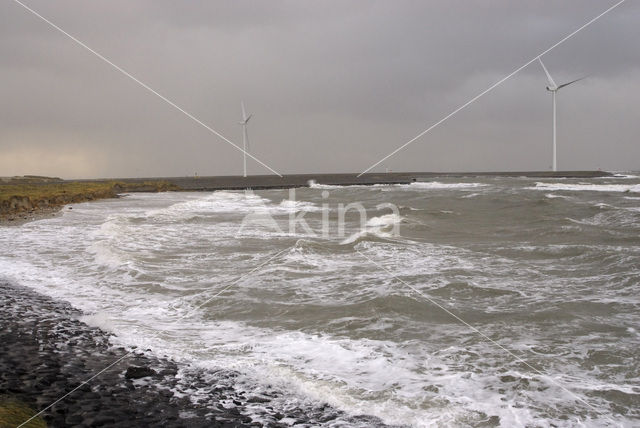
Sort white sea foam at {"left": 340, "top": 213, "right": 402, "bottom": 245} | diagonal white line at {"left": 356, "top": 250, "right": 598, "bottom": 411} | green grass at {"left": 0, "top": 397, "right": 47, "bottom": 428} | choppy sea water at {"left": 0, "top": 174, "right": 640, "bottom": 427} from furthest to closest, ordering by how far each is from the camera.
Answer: white sea foam at {"left": 340, "top": 213, "right": 402, "bottom": 245} → diagonal white line at {"left": 356, "top": 250, "right": 598, "bottom": 411} → choppy sea water at {"left": 0, "top": 174, "right": 640, "bottom": 427} → green grass at {"left": 0, "top": 397, "right": 47, "bottom": 428}

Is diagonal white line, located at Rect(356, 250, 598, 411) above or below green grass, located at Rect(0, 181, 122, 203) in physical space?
below

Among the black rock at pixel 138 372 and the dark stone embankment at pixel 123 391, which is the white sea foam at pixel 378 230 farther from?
the black rock at pixel 138 372

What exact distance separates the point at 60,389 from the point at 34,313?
3835 mm

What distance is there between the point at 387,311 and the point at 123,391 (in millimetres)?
5090

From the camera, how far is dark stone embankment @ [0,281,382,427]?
4891 mm

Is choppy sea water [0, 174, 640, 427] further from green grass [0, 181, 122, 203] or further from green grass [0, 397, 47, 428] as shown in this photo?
green grass [0, 181, 122, 203]

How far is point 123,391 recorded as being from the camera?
18.0 feet

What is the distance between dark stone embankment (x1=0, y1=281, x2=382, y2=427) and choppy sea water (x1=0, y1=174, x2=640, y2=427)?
303 mm

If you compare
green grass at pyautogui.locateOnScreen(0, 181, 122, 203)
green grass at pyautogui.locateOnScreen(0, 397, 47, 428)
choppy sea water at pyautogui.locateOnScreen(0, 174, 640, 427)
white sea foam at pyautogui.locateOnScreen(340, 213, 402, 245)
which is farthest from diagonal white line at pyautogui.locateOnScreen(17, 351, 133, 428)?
green grass at pyautogui.locateOnScreen(0, 181, 122, 203)

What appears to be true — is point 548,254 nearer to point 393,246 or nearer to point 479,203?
point 393,246

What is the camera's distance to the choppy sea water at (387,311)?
576 cm

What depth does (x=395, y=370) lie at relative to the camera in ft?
21.3

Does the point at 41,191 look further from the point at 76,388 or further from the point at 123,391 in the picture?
the point at 123,391

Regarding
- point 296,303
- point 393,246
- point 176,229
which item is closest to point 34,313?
point 296,303
